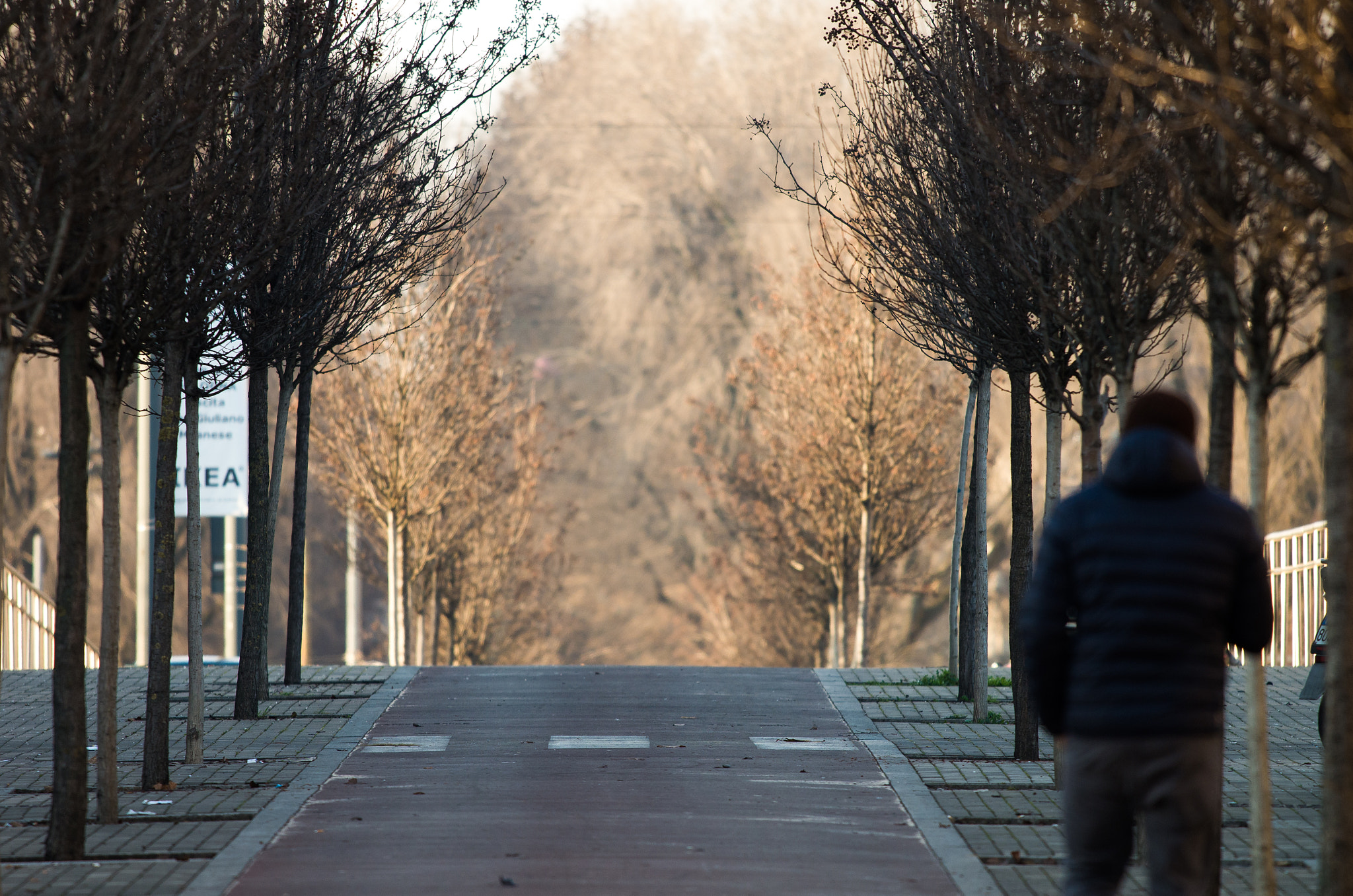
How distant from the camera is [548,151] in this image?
190 ft

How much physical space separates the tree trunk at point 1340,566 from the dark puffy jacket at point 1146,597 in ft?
1.65

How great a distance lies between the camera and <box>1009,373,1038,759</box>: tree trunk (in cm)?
1112

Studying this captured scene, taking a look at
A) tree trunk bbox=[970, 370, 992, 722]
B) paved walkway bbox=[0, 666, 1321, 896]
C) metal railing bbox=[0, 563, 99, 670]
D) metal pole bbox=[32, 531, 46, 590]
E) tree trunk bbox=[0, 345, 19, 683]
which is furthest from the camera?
metal pole bbox=[32, 531, 46, 590]

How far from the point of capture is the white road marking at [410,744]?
11734 millimetres

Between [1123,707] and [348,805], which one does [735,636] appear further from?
[1123,707]

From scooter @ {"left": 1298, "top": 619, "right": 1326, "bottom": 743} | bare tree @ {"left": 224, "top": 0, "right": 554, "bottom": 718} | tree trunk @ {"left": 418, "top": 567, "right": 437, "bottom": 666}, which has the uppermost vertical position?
bare tree @ {"left": 224, "top": 0, "right": 554, "bottom": 718}

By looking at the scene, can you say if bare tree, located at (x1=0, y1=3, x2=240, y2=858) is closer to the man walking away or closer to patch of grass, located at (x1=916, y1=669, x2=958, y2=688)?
the man walking away

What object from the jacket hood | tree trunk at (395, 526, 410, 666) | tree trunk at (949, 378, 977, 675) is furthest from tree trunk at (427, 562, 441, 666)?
the jacket hood

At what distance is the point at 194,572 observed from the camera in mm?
10414

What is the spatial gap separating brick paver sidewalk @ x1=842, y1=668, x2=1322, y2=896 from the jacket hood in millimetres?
2904

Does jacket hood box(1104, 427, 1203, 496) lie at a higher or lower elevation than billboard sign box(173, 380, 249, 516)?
lower

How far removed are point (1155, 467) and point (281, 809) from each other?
596cm

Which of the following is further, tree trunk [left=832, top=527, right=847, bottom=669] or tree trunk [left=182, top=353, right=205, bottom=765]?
tree trunk [left=832, top=527, right=847, bottom=669]

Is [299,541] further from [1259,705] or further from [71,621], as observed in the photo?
[1259,705]
